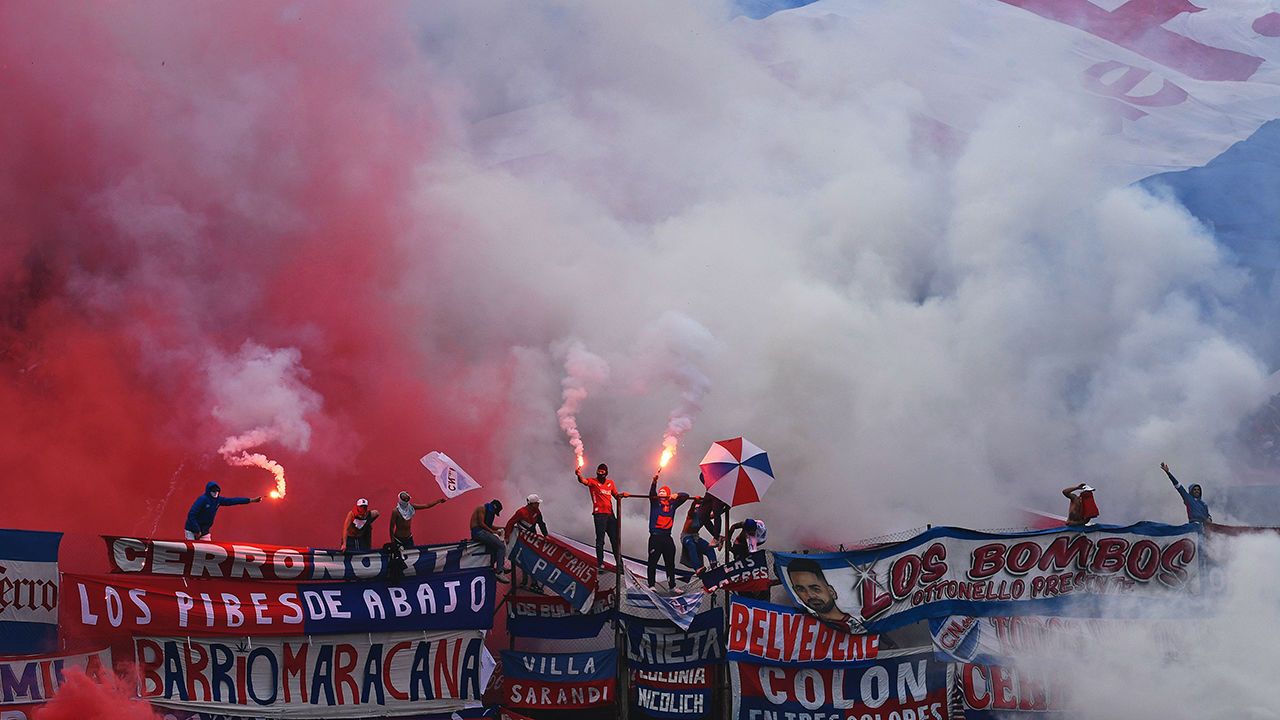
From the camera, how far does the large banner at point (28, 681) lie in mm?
9422

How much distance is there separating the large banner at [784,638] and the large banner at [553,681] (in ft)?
4.47

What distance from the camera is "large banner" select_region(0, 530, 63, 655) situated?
9570 millimetres

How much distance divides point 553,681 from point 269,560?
118 inches

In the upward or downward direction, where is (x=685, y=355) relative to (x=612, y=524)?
upward

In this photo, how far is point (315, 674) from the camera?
10.6 metres

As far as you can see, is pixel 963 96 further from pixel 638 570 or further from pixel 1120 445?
pixel 638 570

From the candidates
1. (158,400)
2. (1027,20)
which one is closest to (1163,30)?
(1027,20)

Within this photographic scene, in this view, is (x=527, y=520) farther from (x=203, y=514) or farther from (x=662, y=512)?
(x=203, y=514)

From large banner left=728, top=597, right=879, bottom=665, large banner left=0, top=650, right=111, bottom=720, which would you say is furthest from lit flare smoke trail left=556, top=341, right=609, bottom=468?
large banner left=0, top=650, right=111, bottom=720

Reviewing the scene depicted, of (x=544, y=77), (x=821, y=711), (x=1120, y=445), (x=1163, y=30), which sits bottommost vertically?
(x=821, y=711)

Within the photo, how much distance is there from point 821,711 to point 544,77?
43.4 feet

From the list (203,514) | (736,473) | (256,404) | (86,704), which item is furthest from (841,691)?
(256,404)

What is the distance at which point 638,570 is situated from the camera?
12.8 metres

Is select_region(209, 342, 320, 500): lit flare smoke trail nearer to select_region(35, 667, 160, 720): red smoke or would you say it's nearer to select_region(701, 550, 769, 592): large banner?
select_region(35, 667, 160, 720): red smoke
